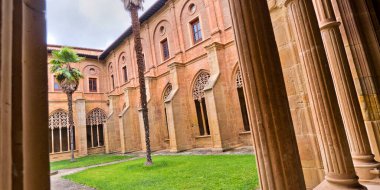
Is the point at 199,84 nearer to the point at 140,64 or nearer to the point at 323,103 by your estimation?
the point at 140,64

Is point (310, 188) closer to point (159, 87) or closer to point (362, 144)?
point (362, 144)

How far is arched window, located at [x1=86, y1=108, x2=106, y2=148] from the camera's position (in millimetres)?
21984

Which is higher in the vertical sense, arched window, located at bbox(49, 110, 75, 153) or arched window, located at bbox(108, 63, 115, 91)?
arched window, located at bbox(108, 63, 115, 91)

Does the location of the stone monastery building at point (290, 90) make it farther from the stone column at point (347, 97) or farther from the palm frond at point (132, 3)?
the palm frond at point (132, 3)

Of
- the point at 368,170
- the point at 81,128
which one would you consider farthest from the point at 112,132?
the point at 368,170

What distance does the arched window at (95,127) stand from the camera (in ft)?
72.1

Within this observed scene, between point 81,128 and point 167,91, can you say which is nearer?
point 167,91

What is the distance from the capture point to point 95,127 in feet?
73.9

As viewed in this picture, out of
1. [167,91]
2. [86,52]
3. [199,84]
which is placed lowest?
[199,84]

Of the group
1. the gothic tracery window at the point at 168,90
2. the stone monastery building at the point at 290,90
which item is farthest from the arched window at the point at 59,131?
the stone monastery building at the point at 290,90

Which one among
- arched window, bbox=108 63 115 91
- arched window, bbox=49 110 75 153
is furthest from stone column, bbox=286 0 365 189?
arched window, bbox=108 63 115 91

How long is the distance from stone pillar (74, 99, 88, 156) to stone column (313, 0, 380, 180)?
21540 mm

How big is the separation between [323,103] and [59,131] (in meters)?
22.7

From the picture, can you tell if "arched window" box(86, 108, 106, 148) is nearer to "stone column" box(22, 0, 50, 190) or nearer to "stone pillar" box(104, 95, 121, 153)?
"stone pillar" box(104, 95, 121, 153)
